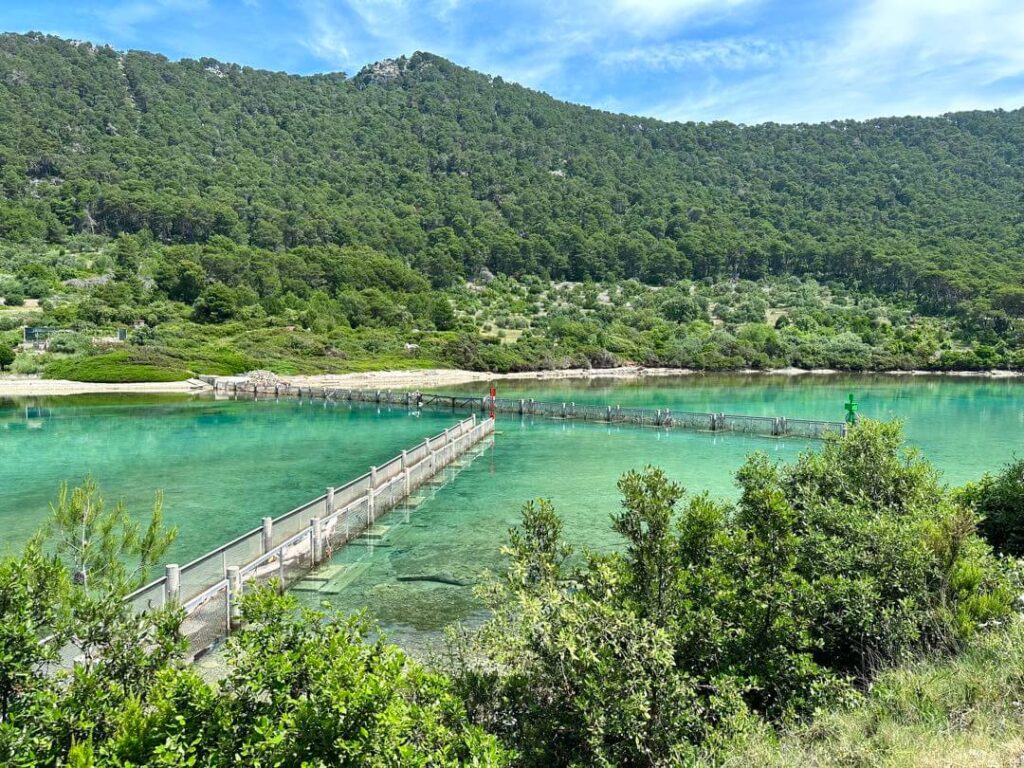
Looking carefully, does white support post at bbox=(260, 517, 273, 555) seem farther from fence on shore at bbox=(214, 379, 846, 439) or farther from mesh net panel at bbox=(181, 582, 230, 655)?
fence on shore at bbox=(214, 379, 846, 439)

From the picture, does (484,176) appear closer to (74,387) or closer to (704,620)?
(74,387)

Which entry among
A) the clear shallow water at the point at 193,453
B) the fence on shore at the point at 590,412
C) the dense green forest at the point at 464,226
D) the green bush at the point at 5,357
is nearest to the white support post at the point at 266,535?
the clear shallow water at the point at 193,453

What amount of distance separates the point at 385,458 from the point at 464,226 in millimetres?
103104

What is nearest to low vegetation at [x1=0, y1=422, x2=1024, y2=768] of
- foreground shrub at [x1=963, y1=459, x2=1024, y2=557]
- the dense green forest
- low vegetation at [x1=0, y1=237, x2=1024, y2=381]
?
foreground shrub at [x1=963, y1=459, x2=1024, y2=557]

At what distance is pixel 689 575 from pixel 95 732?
14.1 feet

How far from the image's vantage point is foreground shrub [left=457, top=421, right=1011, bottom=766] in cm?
460

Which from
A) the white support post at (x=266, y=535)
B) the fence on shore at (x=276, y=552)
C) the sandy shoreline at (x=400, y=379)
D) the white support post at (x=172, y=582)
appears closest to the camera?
the white support post at (x=172, y=582)

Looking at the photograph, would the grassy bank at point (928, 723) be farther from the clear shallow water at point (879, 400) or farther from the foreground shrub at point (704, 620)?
the clear shallow water at point (879, 400)

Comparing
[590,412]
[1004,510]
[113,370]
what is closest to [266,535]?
[1004,510]

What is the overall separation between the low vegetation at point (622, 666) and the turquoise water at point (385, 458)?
192 inches

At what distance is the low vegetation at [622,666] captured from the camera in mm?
3520

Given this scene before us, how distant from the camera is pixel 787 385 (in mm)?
58844

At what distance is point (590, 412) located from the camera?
34625 millimetres

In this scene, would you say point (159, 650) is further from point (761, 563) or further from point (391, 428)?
point (391, 428)
